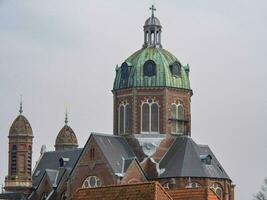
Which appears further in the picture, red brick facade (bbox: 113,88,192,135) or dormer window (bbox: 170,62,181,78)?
dormer window (bbox: 170,62,181,78)

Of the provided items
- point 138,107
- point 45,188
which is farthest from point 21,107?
point 138,107

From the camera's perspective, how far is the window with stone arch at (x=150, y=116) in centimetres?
10156

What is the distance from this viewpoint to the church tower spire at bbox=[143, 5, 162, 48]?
345 feet

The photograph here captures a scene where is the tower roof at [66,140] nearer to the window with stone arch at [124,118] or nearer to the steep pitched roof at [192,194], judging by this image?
the window with stone arch at [124,118]

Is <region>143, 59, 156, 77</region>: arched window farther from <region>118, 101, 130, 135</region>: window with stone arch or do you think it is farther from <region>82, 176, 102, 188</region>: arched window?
<region>82, 176, 102, 188</region>: arched window

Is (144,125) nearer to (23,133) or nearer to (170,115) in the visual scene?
(170,115)

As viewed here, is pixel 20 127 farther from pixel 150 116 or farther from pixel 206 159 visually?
pixel 206 159

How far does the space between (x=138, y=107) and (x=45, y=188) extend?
14294 mm

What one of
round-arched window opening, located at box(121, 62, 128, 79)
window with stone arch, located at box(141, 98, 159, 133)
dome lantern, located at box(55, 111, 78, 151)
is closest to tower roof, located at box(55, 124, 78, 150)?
dome lantern, located at box(55, 111, 78, 151)

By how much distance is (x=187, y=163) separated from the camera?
97.3 meters

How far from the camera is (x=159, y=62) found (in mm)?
103125

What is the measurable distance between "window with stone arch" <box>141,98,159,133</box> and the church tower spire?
22.0ft

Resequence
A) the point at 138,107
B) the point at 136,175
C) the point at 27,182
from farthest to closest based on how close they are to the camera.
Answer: the point at 27,182 → the point at 138,107 → the point at 136,175

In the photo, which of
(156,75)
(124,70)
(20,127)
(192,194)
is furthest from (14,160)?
(192,194)
